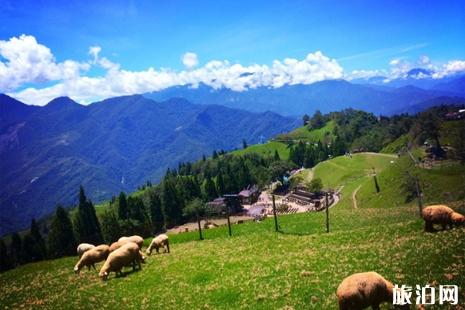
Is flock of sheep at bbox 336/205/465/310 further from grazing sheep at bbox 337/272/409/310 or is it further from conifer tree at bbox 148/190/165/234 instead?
conifer tree at bbox 148/190/165/234

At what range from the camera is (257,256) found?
1303 inches

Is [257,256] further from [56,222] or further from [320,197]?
[320,197]

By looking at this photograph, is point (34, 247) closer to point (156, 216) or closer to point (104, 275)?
point (156, 216)

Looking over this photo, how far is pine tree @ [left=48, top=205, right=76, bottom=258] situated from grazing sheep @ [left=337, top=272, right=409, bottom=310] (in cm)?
12244

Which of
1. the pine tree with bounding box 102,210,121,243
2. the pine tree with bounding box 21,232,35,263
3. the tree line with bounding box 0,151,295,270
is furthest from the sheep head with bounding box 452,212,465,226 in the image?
the pine tree with bounding box 21,232,35,263

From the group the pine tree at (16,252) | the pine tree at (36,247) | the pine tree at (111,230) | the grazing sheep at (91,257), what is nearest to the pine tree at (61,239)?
the pine tree at (36,247)

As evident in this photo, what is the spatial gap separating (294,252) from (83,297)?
17501 mm

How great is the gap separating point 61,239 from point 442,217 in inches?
4735

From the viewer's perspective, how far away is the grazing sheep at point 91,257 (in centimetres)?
3788

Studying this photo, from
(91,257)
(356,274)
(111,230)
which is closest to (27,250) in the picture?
(111,230)

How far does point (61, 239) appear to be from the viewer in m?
122

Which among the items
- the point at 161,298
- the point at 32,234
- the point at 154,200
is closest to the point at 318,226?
the point at 161,298

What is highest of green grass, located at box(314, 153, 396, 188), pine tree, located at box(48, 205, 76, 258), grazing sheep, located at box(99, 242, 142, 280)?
grazing sheep, located at box(99, 242, 142, 280)

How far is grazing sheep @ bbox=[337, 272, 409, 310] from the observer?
627 inches
